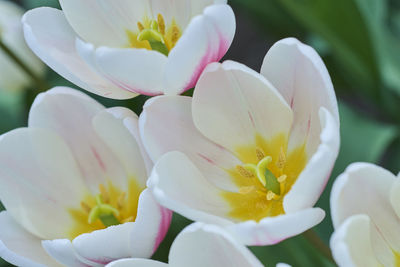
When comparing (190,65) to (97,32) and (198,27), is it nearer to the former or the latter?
(198,27)

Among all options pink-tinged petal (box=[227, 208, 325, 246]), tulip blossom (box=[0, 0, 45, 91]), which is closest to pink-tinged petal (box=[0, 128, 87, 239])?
pink-tinged petal (box=[227, 208, 325, 246])

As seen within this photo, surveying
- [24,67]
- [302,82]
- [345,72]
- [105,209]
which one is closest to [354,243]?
[302,82]

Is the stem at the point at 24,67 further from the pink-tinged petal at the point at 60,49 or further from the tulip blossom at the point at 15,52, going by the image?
the pink-tinged petal at the point at 60,49

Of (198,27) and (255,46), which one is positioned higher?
(198,27)

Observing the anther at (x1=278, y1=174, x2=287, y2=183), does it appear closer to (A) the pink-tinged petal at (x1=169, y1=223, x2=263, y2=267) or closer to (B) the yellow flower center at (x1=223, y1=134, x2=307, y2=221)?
(B) the yellow flower center at (x1=223, y1=134, x2=307, y2=221)

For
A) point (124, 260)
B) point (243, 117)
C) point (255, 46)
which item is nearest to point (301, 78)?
point (243, 117)

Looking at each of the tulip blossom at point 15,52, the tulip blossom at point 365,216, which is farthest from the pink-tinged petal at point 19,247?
the tulip blossom at point 15,52

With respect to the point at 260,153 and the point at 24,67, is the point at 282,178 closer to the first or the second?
the point at 260,153
